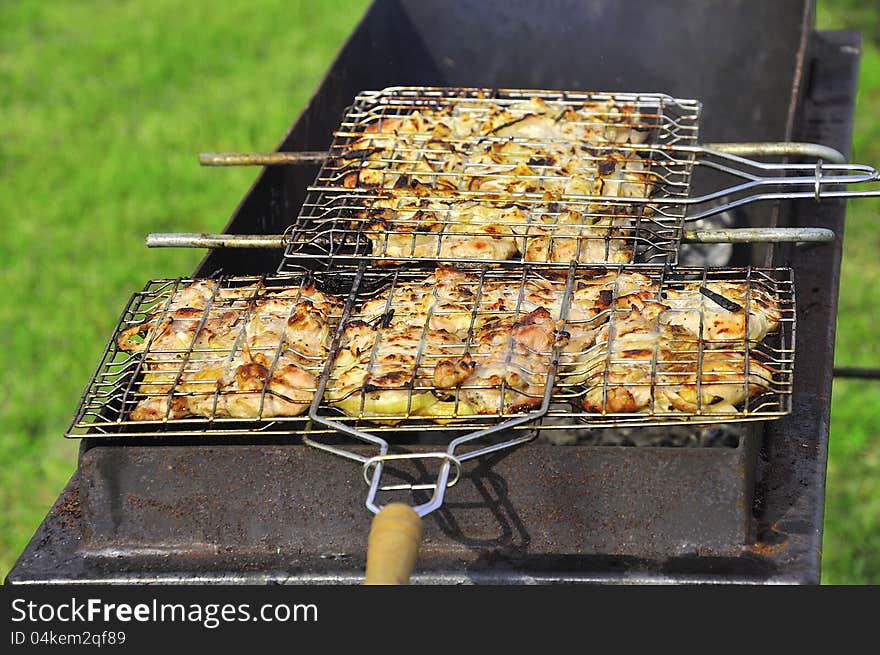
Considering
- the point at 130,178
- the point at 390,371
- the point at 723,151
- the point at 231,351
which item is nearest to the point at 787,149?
the point at 723,151

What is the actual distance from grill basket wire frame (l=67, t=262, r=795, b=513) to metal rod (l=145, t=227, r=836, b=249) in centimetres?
11

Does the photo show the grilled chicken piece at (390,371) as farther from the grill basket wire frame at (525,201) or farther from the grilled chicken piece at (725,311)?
the grilled chicken piece at (725,311)

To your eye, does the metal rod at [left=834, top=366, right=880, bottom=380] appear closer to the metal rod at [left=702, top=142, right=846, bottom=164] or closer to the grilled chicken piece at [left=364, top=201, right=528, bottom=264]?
the metal rod at [left=702, top=142, right=846, bottom=164]

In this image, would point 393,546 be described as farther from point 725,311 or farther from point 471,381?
point 725,311

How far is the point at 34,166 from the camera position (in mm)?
8133

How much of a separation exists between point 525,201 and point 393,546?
1798mm

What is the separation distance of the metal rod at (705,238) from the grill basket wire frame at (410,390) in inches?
4.5

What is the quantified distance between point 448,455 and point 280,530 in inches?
22.0

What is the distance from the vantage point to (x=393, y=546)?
7.27 ft

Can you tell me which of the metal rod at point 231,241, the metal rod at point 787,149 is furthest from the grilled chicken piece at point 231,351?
the metal rod at point 787,149
